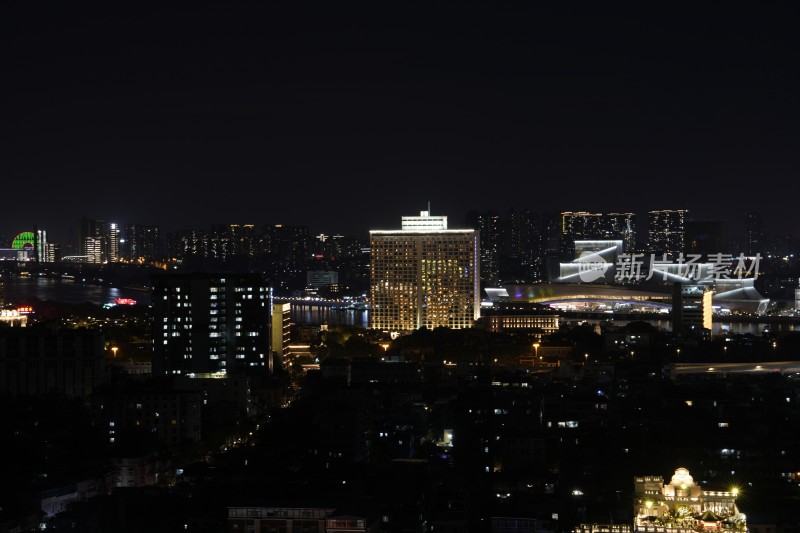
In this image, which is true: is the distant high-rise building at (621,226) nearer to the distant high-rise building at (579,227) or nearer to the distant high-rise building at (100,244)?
the distant high-rise building at (579,227)

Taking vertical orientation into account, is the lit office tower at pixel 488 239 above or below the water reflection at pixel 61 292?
above

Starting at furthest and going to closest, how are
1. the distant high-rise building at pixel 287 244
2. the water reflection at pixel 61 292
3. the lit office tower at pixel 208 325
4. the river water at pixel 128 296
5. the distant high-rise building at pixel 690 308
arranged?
the distant high-rise building at pixel 287 244
the water reflection at pixel 61 292
the river water at pixel 128 296
the distant high-rise building at pixel 690 308
the lit office tower at pixel 208 325

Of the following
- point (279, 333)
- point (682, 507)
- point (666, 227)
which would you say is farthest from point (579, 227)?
point (682, 507)

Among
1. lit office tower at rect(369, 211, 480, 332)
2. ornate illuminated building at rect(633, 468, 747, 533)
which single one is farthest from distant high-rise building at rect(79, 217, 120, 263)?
ornate illuminated building at rect(633, 468, 747, 533)

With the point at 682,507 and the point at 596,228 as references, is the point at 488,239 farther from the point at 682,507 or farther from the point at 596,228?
the point at 682,507

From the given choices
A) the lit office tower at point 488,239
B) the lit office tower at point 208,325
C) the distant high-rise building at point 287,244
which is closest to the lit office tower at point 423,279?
the lit office tower at point 208,325

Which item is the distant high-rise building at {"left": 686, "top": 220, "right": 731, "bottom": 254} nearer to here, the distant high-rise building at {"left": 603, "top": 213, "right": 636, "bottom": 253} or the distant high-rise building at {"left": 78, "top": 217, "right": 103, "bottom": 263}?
the distant high-rise building at {"left": 603, "top": 213, "right": 636, "bottom": 253}

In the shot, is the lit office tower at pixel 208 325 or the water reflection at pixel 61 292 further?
the water reflection at pixel 61 292
